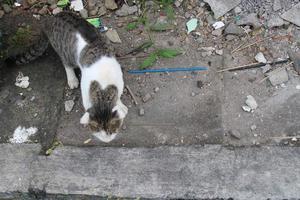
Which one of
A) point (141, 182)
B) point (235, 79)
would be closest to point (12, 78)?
point (141, 182)

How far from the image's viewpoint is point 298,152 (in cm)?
316

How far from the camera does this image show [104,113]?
2.97m

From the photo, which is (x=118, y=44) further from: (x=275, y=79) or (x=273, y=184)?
(x=273, y=184)

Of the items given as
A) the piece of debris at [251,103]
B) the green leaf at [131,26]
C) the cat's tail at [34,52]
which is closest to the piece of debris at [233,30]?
the piece of debris at [251,103]

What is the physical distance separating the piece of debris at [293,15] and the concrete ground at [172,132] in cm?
8

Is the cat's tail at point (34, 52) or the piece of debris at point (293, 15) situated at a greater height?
the piece of debris at point (293, 15)

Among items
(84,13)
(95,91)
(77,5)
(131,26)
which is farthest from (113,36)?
(95,91)

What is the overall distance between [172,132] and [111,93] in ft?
2.05

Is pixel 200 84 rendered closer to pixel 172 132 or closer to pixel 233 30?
pixel 172 132

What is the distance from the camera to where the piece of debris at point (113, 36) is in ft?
12.6

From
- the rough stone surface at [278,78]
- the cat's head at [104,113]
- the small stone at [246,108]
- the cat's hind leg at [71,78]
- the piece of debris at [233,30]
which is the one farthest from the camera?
the piece of debris at [233,30]

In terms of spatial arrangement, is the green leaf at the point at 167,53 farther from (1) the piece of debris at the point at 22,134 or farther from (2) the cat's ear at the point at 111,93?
(1) the piece of debris at the point at 22,134

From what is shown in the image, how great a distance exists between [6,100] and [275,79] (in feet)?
7.62

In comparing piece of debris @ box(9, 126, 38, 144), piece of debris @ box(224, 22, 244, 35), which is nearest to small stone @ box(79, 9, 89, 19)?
piece of debris @ box(9, 126, 38, 144)
